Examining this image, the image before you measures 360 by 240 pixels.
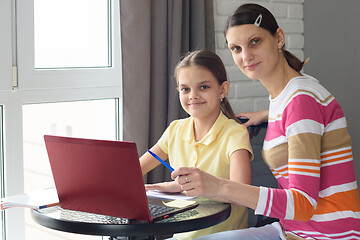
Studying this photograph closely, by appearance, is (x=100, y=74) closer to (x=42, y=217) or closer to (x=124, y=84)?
(x=124, y=84)

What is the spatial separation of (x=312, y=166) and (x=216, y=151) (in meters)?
0.39

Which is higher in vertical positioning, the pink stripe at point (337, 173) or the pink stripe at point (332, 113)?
the pink stripe at point (332, 113)

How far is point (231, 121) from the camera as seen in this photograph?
1.70 meters

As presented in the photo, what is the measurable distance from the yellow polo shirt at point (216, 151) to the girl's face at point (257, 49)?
0.72 feet

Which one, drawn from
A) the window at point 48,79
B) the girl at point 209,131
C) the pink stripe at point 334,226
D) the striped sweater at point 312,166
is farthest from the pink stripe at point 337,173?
the window at point 48,79

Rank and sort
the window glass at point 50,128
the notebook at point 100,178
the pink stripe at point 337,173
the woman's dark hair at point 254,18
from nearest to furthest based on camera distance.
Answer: the notebook at point 100,178 < the pink stripe at point 337,173 < the woman's dark hair at point 254,18 < the window glass at point 50,128

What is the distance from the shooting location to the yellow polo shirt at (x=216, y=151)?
162cm

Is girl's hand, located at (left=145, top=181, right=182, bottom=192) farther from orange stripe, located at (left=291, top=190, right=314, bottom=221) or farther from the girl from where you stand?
orange stripe, located at (left=291, top=190, right=314, bottom=221)

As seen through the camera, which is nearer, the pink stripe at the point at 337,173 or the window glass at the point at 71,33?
the pink stripe at the point at 337,173

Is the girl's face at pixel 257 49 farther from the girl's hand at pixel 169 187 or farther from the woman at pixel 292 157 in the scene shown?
the girl's hand at pixel 169 187

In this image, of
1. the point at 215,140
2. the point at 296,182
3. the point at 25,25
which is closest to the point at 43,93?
the point at 25,25

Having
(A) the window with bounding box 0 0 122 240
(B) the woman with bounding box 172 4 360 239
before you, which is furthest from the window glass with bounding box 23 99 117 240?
(B) the woman with bounding box 172 4 360 239

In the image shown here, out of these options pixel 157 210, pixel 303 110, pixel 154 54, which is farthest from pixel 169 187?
pixel 154 54

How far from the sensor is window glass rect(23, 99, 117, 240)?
6.59ft
